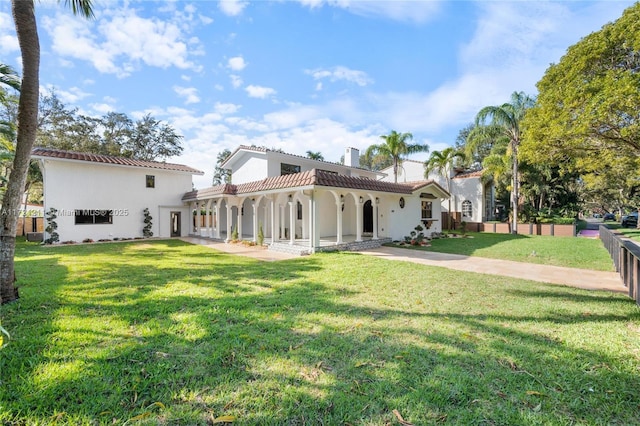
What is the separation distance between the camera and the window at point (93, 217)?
1755 cm

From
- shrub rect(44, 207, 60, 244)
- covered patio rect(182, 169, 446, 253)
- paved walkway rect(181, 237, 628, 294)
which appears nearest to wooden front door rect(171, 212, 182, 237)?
covered patio rect(182, 169, 446, 253)

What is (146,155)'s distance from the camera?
109 feet

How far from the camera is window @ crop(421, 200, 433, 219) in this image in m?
18.8

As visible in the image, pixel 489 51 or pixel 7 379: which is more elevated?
pixel 489 51

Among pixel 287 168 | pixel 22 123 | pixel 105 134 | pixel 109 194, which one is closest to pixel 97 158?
pixel 109 194

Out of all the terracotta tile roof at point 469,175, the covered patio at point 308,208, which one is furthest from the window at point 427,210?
the terracotta tile roof at point 469,175

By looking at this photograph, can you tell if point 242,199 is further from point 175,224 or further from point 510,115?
point 510,115

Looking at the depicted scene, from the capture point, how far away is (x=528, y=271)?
8.77 m

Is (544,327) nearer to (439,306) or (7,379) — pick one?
(439,306)

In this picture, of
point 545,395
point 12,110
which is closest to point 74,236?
point 12,110

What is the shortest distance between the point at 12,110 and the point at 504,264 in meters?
35.5

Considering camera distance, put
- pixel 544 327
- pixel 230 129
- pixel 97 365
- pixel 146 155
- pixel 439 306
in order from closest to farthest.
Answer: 1. pixel 97 365
2. pixel 544 327
3. pixel 439 306
4. pixel 230 129
5. pixel 146 155

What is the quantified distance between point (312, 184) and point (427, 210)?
10.8 metres

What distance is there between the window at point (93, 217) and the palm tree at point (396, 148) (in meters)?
20.3
